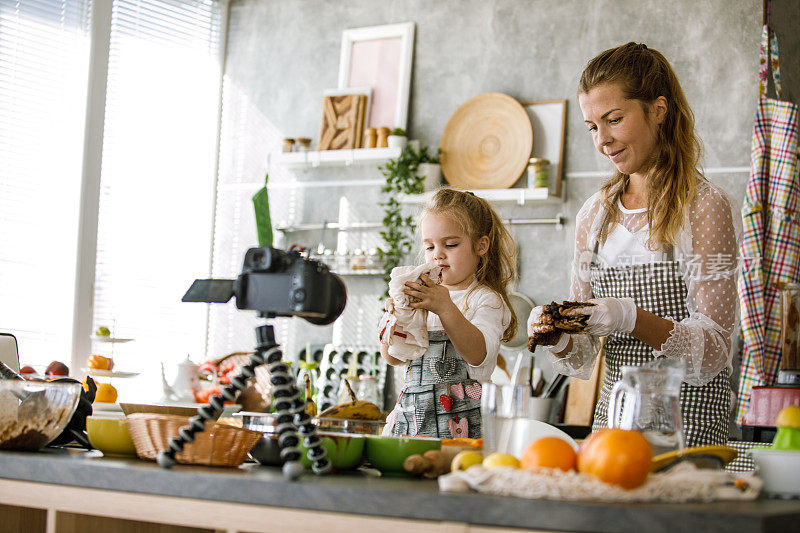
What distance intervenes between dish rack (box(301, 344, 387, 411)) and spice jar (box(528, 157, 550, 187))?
46.2 inches

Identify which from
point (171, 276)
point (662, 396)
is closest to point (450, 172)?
point (171, 276)

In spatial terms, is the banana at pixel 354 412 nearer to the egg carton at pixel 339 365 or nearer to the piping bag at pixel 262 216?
the egg carton at pixel 339 365

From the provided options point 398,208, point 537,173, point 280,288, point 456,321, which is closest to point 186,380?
point 398,208

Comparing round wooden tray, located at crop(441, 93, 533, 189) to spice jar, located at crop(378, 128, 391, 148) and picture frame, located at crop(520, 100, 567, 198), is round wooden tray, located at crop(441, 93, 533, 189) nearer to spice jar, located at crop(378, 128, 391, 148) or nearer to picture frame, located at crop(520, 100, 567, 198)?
picture frame, located at crop(520, 100, 567, 198)

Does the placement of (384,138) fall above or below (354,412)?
above

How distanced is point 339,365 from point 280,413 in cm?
349

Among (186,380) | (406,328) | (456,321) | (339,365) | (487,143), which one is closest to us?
(456,321)

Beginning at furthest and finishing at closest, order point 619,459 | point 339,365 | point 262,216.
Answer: point 262,216, point 339,365, point 619,459

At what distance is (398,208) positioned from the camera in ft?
15.6

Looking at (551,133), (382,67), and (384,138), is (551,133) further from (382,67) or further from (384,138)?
(382,67)

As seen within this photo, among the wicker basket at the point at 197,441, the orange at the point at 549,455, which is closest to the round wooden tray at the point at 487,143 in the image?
the wicker basket at the point at 197,441

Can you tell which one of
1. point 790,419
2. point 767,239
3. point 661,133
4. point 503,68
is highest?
point 503,68

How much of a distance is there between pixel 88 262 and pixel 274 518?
387 cm

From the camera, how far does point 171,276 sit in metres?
5.18
